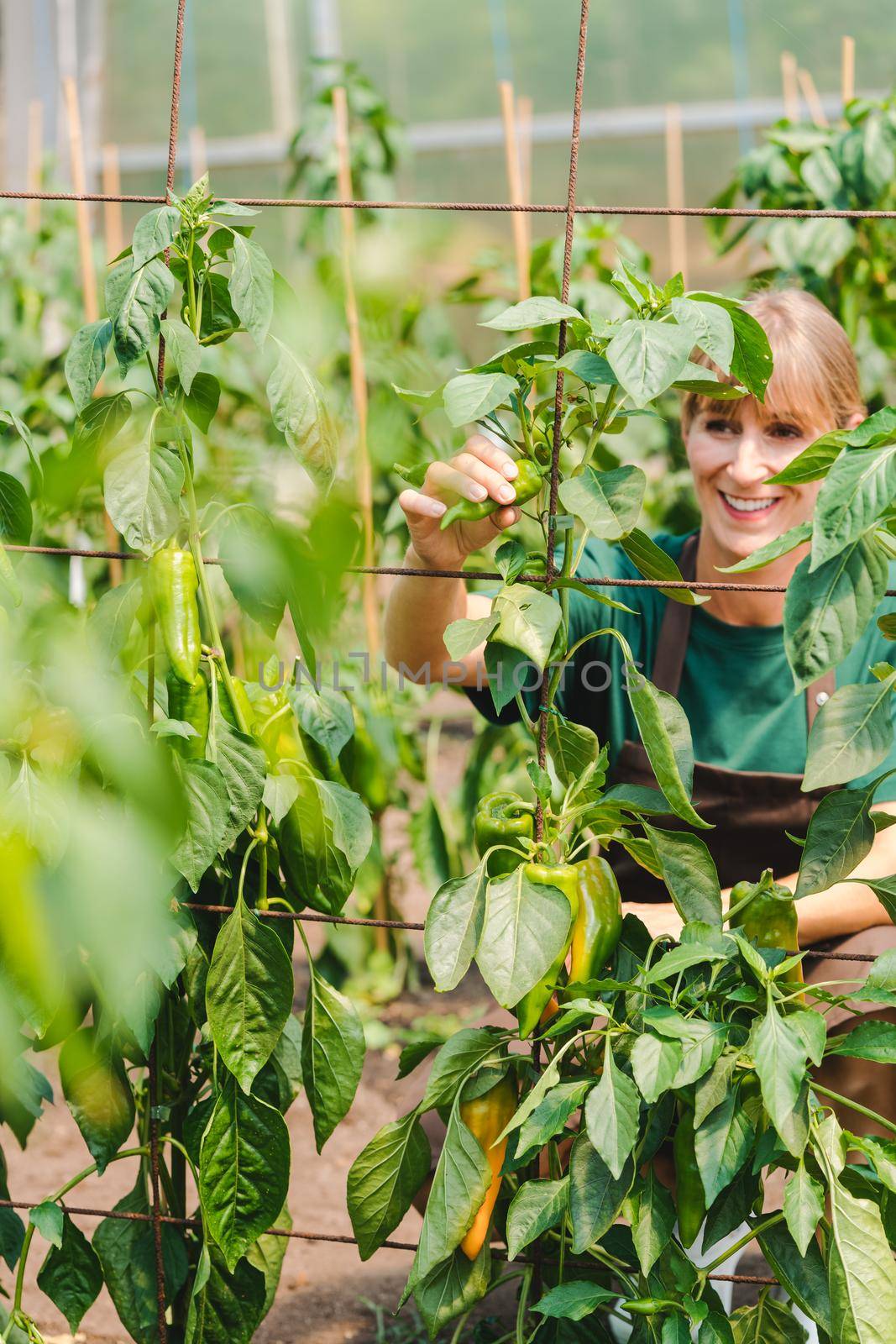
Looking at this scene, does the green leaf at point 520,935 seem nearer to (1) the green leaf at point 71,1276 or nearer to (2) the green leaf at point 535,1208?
(2) the green leaf at point 535,1208

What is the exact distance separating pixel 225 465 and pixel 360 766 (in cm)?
175

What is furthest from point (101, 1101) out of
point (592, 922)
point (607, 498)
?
point (607, 498)

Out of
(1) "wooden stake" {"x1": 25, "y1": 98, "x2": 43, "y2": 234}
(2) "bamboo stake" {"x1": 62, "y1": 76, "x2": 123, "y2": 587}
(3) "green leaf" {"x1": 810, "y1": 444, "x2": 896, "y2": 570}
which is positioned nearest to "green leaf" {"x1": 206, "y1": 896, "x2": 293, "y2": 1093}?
(3) "green leaf" {"x1": 810, "y1": 444, "x2": 896, "y2": 570}

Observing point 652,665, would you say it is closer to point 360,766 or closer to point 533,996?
point 533,996

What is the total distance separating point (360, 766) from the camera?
2.32 meters

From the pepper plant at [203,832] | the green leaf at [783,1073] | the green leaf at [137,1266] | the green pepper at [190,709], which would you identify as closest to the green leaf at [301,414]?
the pepper plant at [203,832]

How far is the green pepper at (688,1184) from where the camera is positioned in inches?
40.1

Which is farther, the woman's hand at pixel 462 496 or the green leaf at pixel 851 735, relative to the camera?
the woman's hand at pixel 462 496

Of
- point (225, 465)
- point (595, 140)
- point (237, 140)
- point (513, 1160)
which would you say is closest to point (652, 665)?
point (513, 1160)

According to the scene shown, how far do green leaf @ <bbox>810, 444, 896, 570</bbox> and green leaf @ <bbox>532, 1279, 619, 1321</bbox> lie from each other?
0.61m

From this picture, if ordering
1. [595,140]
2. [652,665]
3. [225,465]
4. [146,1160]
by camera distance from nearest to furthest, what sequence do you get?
[225,465] → [146,1160] → [652,665] → [595,140]

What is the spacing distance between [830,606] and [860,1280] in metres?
0.49

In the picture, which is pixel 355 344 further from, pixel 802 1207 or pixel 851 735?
pixel 802 1207

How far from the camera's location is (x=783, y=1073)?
0.93 m
